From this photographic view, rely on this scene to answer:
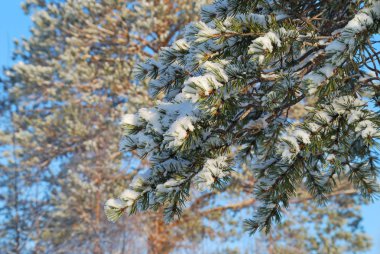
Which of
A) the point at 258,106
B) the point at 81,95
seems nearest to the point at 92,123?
the point at 81,95

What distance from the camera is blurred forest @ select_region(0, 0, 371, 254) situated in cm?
907

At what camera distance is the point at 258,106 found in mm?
2912

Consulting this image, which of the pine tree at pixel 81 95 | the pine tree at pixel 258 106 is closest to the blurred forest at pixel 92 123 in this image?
the pine tree at pixel 81 95

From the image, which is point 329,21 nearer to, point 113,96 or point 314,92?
point 314,92

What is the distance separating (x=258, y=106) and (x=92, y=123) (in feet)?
25.3

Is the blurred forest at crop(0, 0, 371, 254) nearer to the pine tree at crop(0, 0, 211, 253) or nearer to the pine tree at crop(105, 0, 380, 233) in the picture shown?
the pine tree at crop(0, 0, 211, 253)

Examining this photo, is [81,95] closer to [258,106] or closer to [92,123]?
[92,123]

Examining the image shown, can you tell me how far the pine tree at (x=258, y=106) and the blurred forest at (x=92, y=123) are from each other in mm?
5254

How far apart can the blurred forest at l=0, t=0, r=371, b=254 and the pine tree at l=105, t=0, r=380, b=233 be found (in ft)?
17.2

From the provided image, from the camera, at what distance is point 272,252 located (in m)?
9.88

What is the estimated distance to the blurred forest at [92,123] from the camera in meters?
9.07

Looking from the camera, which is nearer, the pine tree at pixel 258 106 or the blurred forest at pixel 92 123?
the pine tree at pixel 258 106

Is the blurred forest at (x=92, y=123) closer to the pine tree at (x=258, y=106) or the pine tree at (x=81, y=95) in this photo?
the pine tree at (x=81, y=95)

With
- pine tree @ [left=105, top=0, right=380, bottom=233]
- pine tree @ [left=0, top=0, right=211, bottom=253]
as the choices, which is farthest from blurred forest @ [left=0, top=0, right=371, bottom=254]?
pine tree @ [left=105, top=0, right=380, bottom=233]
